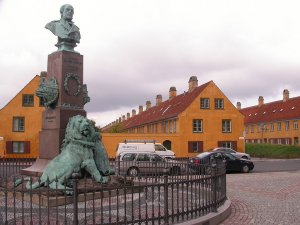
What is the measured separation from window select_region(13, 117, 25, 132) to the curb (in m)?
31.7

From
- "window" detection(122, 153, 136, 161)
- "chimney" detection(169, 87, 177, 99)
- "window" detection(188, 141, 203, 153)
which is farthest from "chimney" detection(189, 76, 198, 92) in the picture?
"window" detection(122, 153, 136, 161)

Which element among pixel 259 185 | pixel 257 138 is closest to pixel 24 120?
pixel 259 185

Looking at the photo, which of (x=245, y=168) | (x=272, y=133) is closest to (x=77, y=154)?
(x=245, y=168)

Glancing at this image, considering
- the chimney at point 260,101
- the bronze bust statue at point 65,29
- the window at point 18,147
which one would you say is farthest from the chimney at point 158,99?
the bronze bust statue at point 65,29

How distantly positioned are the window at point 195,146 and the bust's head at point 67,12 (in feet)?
101

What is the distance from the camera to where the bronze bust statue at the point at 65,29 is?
11820 millimetres

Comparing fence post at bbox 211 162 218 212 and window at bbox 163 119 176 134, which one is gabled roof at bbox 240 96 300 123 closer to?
window at bbox 163 119 176 134

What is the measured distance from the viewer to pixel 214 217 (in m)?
8.93

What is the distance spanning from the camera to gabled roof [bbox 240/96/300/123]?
59906 millimetres

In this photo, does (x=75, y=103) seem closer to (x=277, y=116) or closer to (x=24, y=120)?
(x=24, y=120)

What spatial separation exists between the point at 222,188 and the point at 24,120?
103 feet

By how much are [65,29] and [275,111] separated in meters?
57.9

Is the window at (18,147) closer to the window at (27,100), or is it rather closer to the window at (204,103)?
the window at (27,100)

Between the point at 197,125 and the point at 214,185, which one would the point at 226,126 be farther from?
the point at 214,185
